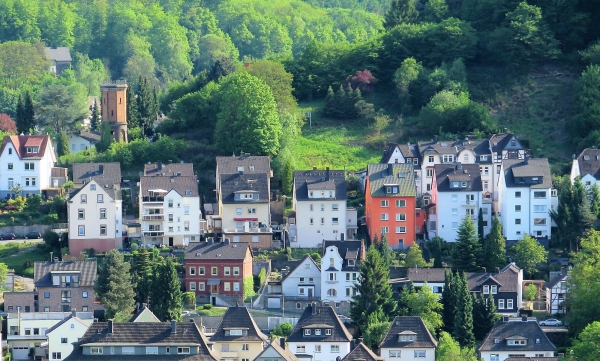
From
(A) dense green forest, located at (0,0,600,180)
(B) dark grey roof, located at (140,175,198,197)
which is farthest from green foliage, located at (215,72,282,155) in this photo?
(B) dark grey roof, located at (140,175,198,197)

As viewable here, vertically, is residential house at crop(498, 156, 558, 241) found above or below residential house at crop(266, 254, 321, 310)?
above

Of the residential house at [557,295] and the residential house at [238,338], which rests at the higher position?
the residential house at [557,295]

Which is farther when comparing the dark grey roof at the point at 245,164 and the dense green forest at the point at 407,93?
the dense green forest at the point at 407,93

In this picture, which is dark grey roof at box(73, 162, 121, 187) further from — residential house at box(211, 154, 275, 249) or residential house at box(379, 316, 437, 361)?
residential house at box(379, 316, 437, 361)

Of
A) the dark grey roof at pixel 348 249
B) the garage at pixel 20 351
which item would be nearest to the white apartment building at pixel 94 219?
the garage at pixel 20 351

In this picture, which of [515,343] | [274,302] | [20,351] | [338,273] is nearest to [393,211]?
[338,273]

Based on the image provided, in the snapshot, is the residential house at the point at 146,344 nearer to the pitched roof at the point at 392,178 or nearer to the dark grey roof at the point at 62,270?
the dark grey roof at the point at 62,270

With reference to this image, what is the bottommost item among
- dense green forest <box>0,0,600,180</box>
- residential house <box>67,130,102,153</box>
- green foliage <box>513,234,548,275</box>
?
green foliage <box>513,234,548,275</box>

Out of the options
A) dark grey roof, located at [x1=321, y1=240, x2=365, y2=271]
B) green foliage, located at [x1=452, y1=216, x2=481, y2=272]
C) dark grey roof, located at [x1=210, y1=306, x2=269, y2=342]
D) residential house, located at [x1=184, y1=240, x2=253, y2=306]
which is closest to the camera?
dark grey roof, located at [x1=210, y1=306, x2=269, y2=342]
